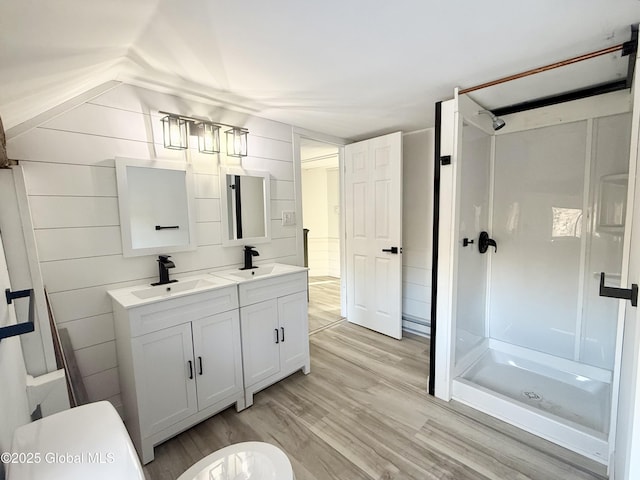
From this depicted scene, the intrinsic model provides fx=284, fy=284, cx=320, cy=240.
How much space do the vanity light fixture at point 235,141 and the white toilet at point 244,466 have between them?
2001mm

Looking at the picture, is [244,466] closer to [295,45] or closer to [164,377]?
[164,377]

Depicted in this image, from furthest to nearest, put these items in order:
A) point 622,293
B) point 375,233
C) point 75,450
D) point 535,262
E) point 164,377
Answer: point 375,233 → point 535,262 → point 164,377 → point 622,293 → point 75,450

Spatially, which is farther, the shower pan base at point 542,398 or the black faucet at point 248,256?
the black faucet at point 248,256

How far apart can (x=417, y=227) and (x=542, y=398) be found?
1855mm

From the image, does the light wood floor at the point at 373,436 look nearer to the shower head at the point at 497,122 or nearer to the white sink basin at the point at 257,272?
the white sink basin at the point at 257,272

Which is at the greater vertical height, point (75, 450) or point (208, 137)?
point (208, 137)

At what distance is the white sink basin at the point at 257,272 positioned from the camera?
2174 millimetres

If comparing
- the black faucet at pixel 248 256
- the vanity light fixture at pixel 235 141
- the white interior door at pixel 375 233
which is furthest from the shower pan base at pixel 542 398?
the vanity light fixture at pixel 235 141

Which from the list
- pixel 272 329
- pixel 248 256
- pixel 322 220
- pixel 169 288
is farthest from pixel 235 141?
pixel 322 220

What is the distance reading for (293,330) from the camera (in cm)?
241

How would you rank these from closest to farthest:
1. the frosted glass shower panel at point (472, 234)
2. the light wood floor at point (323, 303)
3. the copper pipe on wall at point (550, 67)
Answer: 1. the copper pipe on wall at point (550, 67)
2. the frosted glass shower panel at point (472, 234)
3. the light wood floor at point (323, 303)

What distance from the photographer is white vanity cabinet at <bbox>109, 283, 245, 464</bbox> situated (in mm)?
1611

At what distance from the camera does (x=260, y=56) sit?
1.57m

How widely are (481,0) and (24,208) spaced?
79.1 inches
